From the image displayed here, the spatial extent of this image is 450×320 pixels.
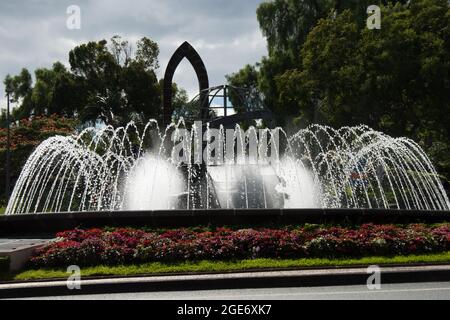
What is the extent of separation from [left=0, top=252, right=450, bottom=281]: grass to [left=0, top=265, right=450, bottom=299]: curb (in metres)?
0.52

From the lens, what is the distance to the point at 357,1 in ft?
129

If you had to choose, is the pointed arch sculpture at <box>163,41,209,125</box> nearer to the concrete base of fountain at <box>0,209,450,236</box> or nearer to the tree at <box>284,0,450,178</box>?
the concrete base of fountain at <box>0,209,450,236</box>

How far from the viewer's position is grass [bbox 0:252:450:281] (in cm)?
962

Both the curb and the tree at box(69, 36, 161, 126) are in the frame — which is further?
the tree at box(69, 36, 161, 126)

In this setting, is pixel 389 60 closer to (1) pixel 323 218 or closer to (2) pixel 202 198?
(2) pixel 202 198

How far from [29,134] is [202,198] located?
1062 inches

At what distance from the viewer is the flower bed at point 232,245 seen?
34.5 ft

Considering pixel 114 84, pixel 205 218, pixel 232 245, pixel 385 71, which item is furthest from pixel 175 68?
pixel 114 84

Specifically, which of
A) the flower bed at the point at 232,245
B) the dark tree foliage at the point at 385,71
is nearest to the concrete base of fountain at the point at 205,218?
the flower bed at the point at 232,245

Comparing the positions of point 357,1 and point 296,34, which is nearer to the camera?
point 357,1

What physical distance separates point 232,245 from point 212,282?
6.45 ft

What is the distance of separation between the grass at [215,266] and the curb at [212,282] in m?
0.52

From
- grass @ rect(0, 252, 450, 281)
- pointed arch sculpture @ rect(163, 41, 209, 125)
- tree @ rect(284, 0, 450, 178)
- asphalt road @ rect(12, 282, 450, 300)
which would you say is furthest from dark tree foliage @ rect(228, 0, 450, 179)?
asphalt road @ rect(12, 282, 450, 300)
